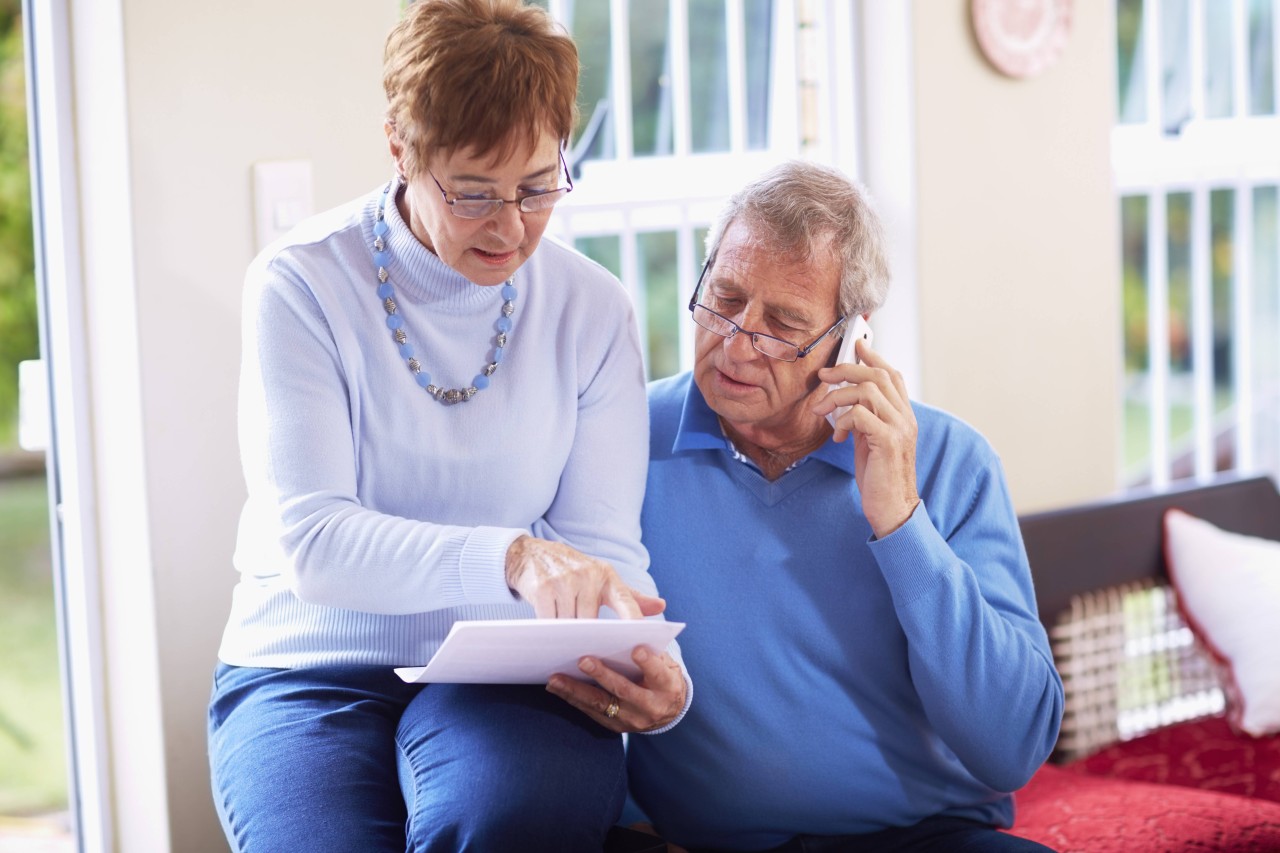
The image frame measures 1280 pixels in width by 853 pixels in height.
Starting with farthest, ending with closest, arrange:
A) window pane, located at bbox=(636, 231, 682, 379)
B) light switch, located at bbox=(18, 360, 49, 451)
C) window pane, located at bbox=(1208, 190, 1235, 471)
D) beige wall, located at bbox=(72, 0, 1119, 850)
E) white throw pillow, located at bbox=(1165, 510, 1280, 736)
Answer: window pane, located at bbox=(1208, 190, 1235, 471) < window pane, located at bbox=(636, 231, 682, 379) < white throw pillow, located at bbox=(1165, 510, 1280, 736) < light switch, located at bbox=(18, 360, 49, 451) < beige wall, located at bbox=(72, 0, 1119, 850)

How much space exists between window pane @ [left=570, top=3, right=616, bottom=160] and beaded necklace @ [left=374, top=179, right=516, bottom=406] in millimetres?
1066

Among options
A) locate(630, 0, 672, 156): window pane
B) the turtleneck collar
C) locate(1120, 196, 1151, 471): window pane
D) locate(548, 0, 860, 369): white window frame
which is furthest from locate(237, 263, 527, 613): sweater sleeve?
locate(1120, 196, 1151, 471): window pane

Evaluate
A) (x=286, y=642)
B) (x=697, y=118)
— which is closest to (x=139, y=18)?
(x=286, y=642)

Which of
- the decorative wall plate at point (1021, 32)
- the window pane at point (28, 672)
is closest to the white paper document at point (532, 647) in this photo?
the decorative wall plate at point (1021, 32)

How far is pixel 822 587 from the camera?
5.81ft

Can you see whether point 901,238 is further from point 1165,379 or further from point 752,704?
point 752,704

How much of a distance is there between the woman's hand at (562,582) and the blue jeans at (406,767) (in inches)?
5.9

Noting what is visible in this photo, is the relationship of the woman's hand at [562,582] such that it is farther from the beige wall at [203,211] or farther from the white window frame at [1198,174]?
the white window frame at [1198,174]

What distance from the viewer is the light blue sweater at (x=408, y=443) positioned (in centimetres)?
144

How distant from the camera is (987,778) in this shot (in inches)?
67.8

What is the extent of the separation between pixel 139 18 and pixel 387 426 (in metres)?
0.77

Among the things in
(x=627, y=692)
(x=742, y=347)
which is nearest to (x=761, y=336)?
(x=742, y=347)

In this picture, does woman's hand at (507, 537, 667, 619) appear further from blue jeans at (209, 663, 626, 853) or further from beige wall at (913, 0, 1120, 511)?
beige wall at (913, 0, 1120, 511)

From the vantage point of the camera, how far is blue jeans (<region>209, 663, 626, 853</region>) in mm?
1324
